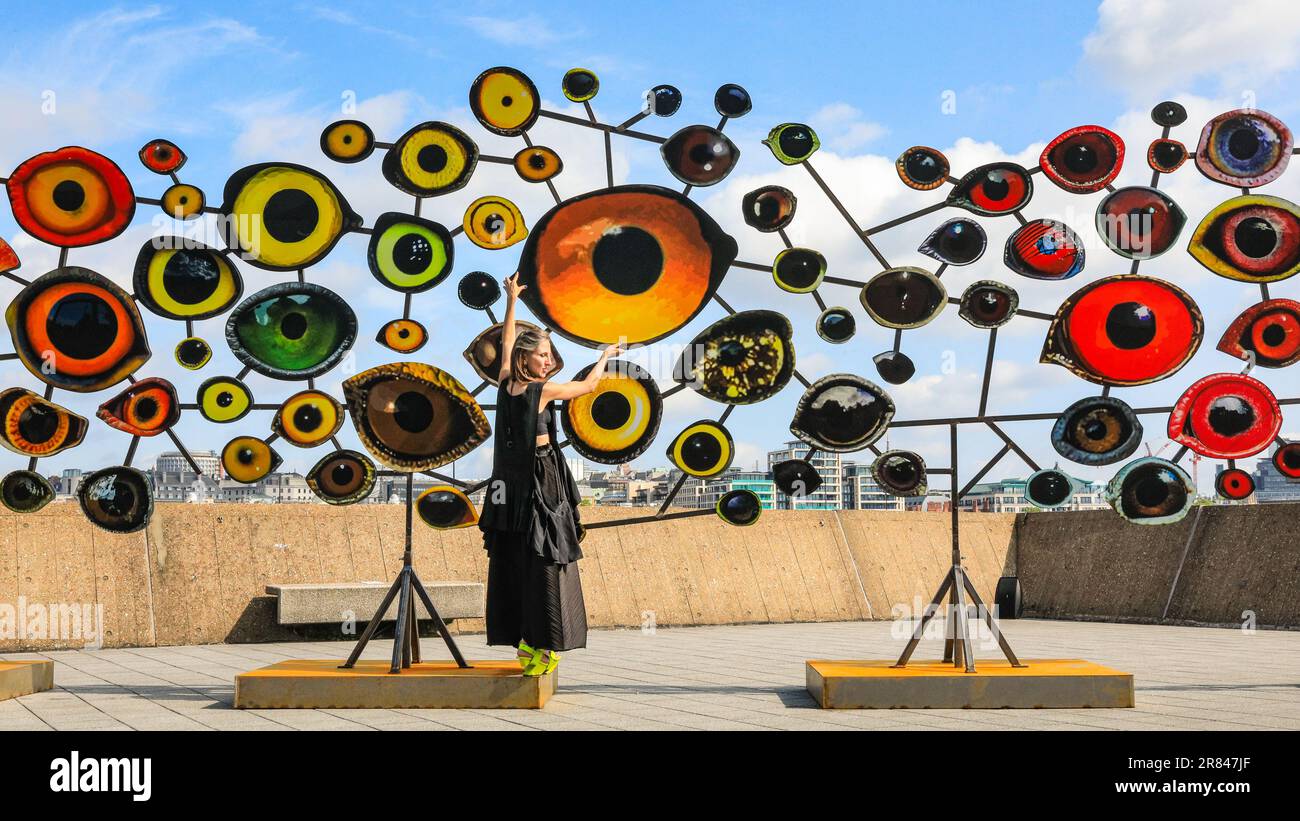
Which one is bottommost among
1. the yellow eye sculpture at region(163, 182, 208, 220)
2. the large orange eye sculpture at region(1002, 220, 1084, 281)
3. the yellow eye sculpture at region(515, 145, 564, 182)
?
the large orange eye sculpture at region(1002, 220, 1084, 281)

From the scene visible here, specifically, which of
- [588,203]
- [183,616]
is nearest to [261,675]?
[588,203]

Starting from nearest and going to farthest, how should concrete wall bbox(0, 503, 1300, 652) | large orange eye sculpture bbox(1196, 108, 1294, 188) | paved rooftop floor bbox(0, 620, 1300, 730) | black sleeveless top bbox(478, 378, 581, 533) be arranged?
paved rooftop floor bbox(0, 620, 1300, 730), black sleeveless top bbox(478, 378, 581, 533), large orange eye sculpture bbox(1196, 108, 1294, 188), concrete wall bbox(0, 503, 1300, 652)

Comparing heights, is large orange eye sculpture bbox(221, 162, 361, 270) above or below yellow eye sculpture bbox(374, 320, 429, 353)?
above

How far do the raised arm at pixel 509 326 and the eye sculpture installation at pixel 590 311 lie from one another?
0.32 metres

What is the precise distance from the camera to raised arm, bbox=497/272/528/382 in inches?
295

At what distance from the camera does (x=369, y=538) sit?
1353 centimetres

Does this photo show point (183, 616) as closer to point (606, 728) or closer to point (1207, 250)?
point (606, 728)

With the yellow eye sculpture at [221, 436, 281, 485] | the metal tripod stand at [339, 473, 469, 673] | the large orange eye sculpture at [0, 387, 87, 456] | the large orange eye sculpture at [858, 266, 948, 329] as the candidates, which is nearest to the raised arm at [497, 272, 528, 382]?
the metal tripod stand at [339, 473, 469, 673]

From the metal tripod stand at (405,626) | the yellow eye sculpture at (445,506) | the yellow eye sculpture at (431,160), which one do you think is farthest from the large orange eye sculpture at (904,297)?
the metal tripod stand at (405,626)

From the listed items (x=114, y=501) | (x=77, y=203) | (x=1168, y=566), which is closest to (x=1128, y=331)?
(x=114, y=501)

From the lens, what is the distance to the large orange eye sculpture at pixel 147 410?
27.1 ft

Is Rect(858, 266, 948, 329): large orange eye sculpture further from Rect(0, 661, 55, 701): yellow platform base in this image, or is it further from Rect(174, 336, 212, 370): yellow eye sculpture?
Rect(0, 661, 55, 701): yellow platform base

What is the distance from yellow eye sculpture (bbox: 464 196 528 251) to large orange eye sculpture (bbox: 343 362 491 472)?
0.93m

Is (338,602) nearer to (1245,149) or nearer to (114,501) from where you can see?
(114,501)
